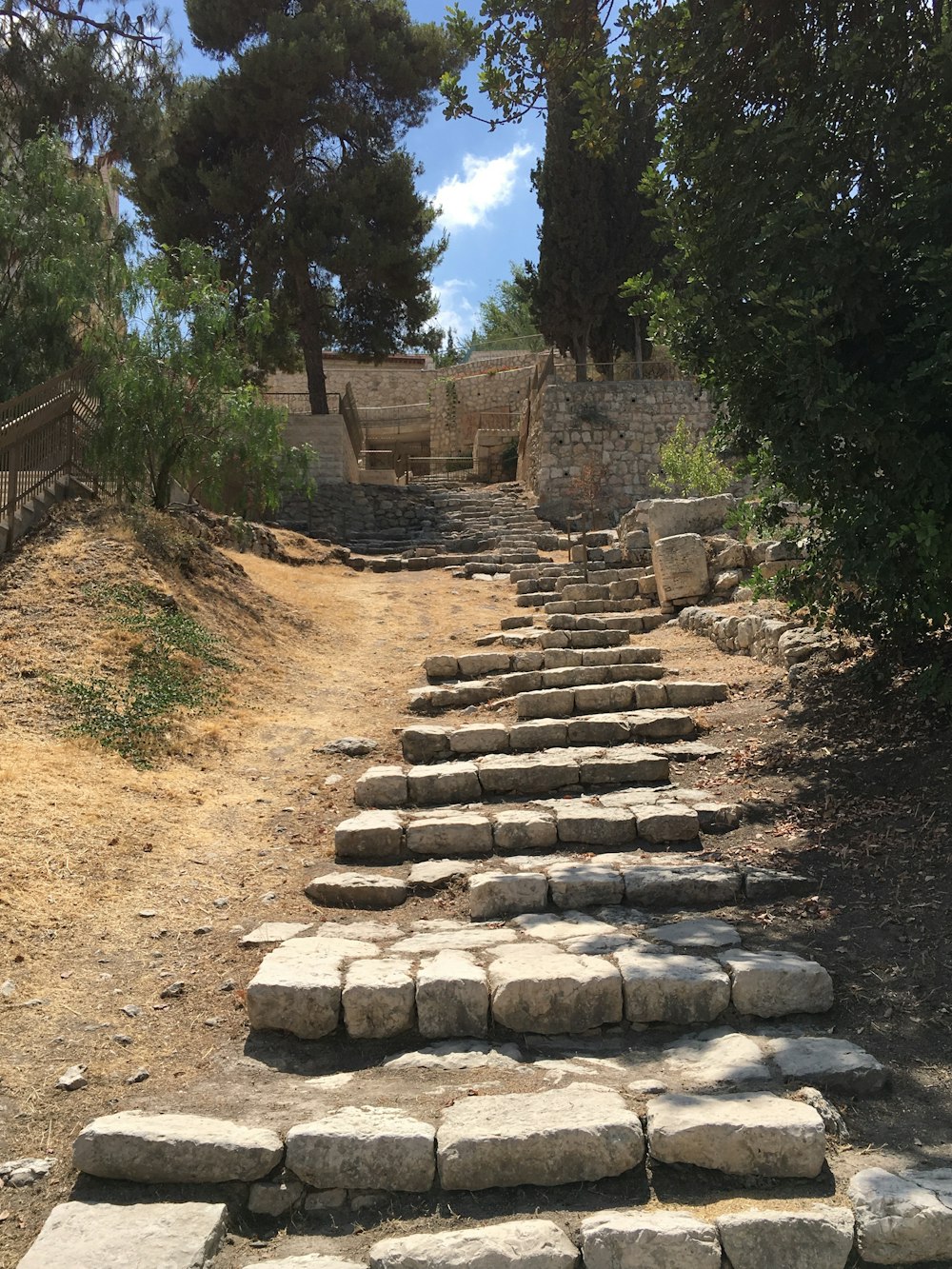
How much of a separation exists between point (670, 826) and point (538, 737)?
1.83 meters

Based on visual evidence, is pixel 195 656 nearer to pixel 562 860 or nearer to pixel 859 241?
pixel 562 860

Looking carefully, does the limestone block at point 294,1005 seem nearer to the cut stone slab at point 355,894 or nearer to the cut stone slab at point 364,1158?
the cut stone slab at point 364,1158

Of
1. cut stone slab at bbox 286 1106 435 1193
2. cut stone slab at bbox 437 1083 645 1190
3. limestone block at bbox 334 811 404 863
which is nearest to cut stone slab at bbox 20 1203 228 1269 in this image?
cut stone slab at bbox 286 1106 435 1193

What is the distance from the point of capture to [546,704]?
26.4 feet

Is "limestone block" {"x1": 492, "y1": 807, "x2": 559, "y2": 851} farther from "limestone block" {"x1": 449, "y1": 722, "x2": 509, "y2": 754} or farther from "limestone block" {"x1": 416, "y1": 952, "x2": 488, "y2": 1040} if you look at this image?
"limestone block" {"x1": 416, "y1": 952, "x2": 488, "y2": 1040}

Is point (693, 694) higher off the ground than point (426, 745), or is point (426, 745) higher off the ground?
point (693, 694)

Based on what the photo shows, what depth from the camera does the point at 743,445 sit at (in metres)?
6.60

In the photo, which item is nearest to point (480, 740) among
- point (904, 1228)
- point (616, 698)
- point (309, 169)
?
point (616, 698)

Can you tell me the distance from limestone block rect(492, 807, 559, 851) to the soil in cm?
62

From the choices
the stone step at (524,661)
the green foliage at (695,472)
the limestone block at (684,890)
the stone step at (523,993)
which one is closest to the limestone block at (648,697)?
the stone step at (524,661)

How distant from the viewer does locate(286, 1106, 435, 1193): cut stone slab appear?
3174mm

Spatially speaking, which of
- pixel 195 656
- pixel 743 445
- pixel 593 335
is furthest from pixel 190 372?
pixel 593 335

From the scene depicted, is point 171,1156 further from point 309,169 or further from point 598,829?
point 309,169

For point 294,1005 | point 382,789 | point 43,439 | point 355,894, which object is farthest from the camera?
point 43,439
